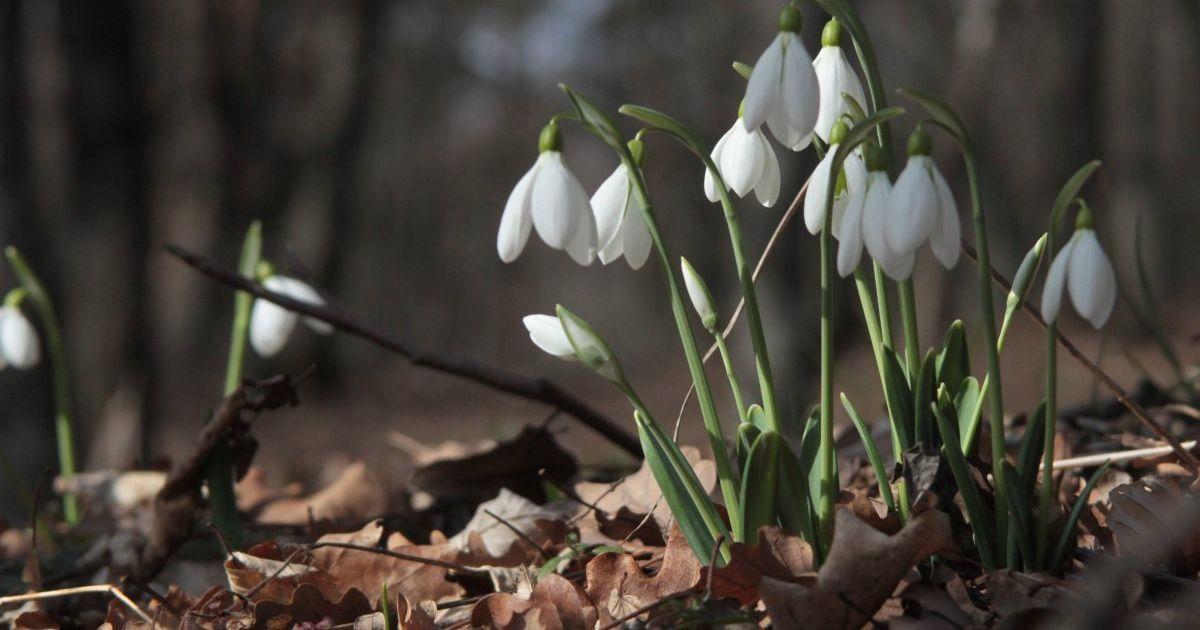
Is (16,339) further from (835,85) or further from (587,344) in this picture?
(835,85)

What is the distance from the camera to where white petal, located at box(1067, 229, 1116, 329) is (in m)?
0.93

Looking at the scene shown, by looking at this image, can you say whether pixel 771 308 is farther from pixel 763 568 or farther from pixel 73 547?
pixel 763 568

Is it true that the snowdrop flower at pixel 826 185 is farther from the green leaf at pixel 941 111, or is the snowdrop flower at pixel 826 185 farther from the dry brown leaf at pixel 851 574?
the dry brown leaf at pixel 851 574

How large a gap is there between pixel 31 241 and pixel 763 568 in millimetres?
4494

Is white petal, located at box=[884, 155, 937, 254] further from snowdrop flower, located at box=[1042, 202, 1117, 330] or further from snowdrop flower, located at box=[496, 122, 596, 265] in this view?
snowdrop flower, located at box=[496, 122, 596, 265]

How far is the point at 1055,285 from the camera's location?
0.93 m

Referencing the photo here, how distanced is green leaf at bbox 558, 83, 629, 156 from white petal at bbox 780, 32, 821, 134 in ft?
0.53

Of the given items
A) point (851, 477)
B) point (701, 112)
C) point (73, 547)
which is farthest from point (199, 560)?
point (701, 112)

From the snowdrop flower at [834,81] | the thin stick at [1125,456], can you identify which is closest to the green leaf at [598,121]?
the snowdrop flower at [834,81]

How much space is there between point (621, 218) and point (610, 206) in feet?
0.06

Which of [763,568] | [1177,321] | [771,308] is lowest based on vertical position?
[1177,321]

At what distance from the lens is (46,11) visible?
17.1 ft

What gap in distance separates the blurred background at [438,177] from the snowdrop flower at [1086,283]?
0.95 meters

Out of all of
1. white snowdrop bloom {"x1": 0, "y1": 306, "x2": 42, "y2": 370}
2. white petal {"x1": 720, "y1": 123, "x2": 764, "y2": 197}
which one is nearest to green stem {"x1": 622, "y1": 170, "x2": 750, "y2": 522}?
white petal {"x1": 720, "y1": 123, "x2": 764, "y2": 197}
